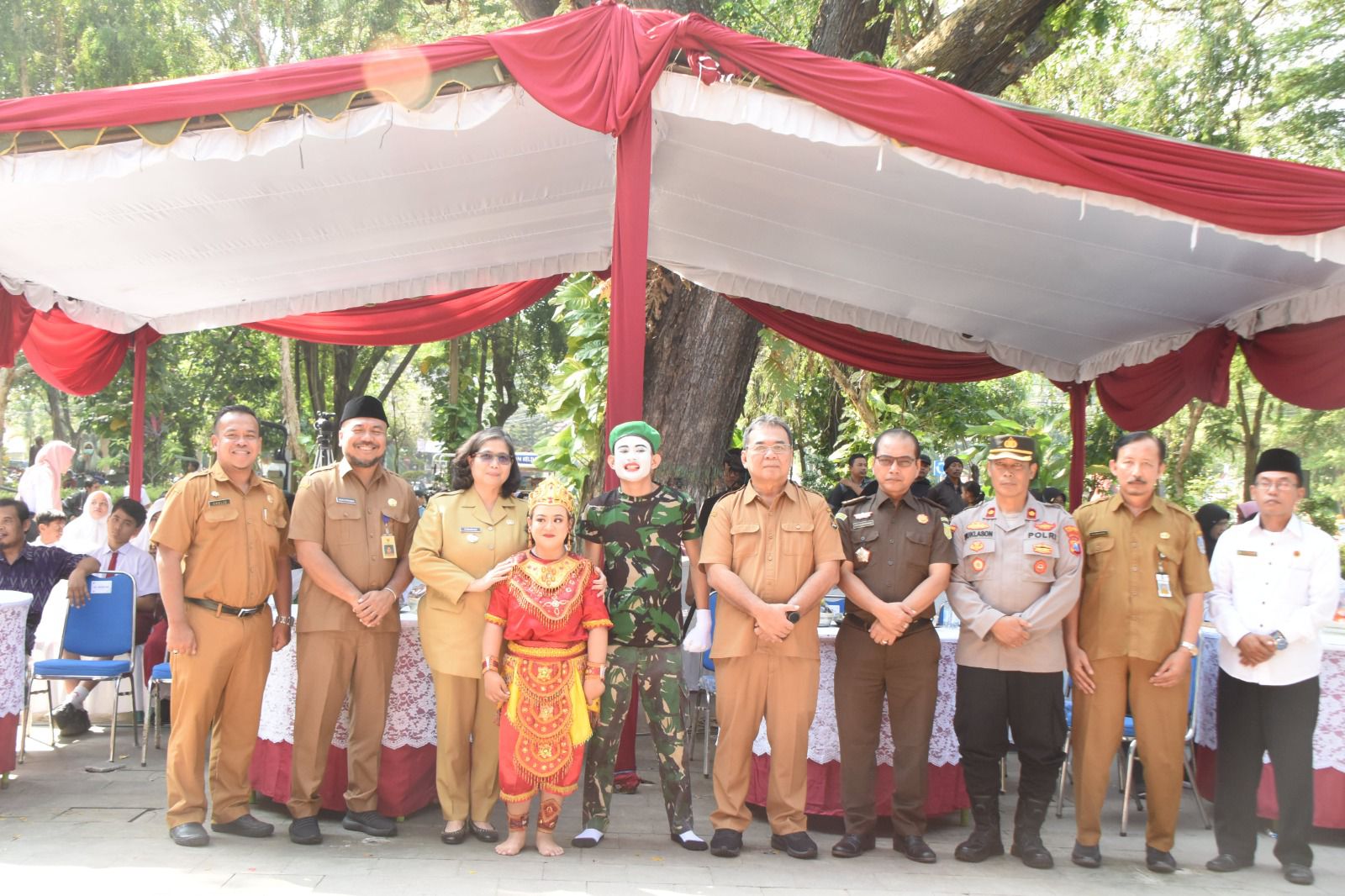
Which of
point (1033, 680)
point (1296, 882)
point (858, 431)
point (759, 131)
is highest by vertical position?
point (759, 131)

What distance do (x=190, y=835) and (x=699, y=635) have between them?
7.04 feet

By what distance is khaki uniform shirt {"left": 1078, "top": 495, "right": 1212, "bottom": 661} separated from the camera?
160 inches

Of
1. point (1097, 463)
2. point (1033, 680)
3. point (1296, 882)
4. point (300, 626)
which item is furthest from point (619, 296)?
point (1097, 463)

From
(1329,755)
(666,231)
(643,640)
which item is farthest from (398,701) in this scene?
Result: (1329,755)

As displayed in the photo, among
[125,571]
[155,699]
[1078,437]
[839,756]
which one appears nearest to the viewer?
[839,756]

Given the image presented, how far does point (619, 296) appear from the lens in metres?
4.39

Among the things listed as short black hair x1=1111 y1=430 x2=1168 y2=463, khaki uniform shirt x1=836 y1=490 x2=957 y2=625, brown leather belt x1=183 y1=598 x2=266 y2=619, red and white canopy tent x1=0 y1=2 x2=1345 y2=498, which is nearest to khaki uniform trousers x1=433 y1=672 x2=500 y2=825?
brown leather belt x1=183 y1=598 x2=266 y2=619

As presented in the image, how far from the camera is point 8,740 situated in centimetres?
457

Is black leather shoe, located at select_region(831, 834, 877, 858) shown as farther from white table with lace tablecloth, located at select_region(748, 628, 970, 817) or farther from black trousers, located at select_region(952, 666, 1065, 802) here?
black trousers, located at select_region(952, 666, 1065, 802)

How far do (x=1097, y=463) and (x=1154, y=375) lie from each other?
7.55 meters

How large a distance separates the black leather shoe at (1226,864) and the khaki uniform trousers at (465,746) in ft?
9.81

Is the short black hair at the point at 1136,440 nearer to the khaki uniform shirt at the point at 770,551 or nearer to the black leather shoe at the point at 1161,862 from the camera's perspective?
the khaki uniform shirt at the point at 770,551

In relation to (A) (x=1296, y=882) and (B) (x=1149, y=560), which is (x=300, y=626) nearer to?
(B) (x=1149, y=560)

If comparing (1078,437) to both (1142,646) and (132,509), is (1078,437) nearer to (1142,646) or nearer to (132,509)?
(1142,646)
